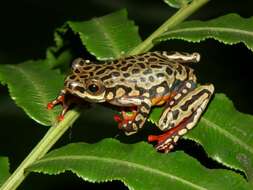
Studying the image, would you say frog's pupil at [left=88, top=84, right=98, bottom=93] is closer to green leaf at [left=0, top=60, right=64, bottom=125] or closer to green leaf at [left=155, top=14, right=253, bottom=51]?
green leaf at [left=0, top=60, right=64, bottom=125]

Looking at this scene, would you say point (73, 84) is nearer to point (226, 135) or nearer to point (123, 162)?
point (123, 162)

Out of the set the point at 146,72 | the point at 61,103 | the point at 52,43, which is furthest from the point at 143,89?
the point at 52,43

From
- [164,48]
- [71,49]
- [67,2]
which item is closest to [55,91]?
[71,49]

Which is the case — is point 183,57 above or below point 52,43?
above

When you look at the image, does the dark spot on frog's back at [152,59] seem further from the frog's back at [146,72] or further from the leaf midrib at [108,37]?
the leaf midrib at [108,37]

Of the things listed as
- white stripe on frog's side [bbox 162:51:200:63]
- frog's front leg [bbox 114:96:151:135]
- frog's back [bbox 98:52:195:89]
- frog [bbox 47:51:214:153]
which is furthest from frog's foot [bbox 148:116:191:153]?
white stripe on frog's side [bbox 162:51:200:63]

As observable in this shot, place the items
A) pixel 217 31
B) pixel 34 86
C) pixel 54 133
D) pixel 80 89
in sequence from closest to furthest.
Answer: pixel 54 133
pixel 217 31
pixel 34 86
pixel 80 89
